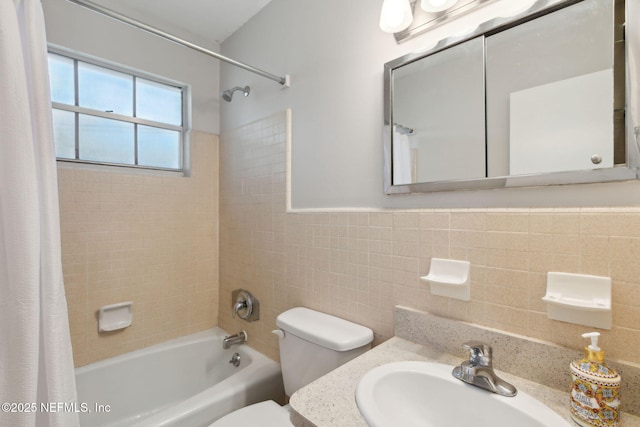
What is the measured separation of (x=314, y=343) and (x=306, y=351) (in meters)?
0.07

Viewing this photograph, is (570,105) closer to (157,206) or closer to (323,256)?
(323,256)

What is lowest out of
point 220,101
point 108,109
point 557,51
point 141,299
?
point 141,299

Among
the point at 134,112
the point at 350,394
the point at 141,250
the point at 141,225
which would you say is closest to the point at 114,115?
the point at 134,112

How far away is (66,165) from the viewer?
1.60 meters

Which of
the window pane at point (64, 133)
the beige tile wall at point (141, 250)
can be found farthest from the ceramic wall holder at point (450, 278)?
the window pane at point (64, 133)

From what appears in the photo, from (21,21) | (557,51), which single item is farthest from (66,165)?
(557,51)

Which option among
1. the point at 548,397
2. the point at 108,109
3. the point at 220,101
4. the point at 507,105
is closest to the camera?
the point at 548,397

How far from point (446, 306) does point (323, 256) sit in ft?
1.88

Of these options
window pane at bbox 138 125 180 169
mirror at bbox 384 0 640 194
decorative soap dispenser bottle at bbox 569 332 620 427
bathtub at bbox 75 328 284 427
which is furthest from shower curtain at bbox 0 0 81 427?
decorative soap dispenser bottle at bbox 569 332 620 427

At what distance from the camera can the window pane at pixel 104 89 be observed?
1677 mm

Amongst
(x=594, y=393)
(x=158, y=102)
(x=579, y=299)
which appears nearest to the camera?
(x=594, y=393)

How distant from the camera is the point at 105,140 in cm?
175

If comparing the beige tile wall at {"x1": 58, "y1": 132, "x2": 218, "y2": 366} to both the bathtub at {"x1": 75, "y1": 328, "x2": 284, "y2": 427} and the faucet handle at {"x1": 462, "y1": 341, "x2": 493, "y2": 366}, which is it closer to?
the bathtub at {"x1": 75, "y1": 328, "x2": 284, "y2": 427}

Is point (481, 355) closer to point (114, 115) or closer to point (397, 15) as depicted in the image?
point (397, 15)
